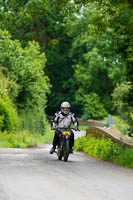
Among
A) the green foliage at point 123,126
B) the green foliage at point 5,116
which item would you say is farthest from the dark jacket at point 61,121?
the green foliage at point 123,126

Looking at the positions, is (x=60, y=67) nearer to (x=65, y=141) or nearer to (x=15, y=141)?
(x=15, y=141)

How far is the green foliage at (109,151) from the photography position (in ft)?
50.8

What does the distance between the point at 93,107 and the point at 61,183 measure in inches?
2367

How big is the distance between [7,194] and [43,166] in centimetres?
458

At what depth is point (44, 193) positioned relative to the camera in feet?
28.0

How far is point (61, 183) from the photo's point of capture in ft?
32.2

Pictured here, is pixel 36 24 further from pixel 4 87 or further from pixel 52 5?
pixel 52 5

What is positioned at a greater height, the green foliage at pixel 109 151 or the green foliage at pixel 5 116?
the green foliage at pixel 5 116

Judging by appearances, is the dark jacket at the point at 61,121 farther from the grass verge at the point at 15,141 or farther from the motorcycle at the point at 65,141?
the grass verge at the point at 15,141

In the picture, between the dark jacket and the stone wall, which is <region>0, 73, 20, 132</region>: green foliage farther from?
the dark jacket

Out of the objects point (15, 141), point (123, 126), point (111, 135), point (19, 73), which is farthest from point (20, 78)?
point (111, 135)

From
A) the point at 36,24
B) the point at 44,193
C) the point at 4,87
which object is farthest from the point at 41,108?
the point at 44,193

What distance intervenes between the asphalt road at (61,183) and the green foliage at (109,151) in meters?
2.21

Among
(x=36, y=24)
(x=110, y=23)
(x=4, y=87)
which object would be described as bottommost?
(x=4, y=87)
